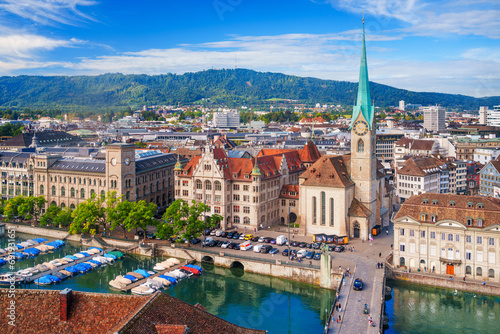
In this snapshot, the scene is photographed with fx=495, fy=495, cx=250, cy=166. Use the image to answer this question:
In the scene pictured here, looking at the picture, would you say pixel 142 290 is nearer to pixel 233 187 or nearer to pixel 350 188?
pixel 233 187

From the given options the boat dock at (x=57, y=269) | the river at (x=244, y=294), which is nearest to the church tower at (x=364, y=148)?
the river at (x=244, y=294)

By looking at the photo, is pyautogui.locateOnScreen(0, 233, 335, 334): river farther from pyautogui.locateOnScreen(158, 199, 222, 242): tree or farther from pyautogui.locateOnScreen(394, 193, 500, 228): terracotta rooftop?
pyautogui.locateOnScreen(394, 193, 500, 228): terracotta rooftop

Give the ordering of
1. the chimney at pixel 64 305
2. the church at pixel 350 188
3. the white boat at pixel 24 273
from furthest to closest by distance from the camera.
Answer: the church at pixel 350 188 < the white boat at pixel 24 273 < the chimney at pixel 64 305

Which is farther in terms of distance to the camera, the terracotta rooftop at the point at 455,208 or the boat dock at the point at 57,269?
the boat dock at the point at 57,269

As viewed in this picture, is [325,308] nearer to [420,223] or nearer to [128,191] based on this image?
[420,223]

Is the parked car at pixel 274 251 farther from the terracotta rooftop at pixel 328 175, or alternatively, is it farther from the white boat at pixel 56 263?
the white boat at pixel 56 263

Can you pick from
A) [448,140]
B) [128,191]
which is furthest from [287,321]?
[448,140]
